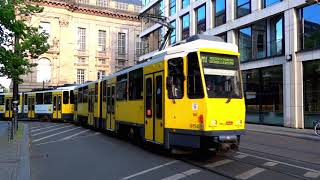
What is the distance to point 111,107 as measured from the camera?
68.0ft

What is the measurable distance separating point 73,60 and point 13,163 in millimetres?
64160

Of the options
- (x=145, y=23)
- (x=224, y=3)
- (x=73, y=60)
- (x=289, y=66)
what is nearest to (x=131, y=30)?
(x=73, y=60)

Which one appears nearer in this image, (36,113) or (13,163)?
(13,163)

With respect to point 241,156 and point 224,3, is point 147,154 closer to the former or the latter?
point 241,156

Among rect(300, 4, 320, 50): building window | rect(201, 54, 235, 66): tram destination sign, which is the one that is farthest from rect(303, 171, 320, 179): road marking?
rect(300, 4, 320, 50): building window

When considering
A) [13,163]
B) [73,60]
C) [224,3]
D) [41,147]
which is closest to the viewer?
[13,163]

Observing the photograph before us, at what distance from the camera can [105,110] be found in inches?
873

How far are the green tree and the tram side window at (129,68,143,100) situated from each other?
451cm

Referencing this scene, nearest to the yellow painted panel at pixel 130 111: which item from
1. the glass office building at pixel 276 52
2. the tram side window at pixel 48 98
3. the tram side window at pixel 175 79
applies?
the tram side window at pixel 175 79

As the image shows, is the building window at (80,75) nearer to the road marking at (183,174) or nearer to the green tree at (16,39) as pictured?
the green tree at (16,39)

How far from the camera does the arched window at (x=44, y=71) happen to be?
235 feet

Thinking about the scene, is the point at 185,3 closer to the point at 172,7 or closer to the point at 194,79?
the point at 172,7

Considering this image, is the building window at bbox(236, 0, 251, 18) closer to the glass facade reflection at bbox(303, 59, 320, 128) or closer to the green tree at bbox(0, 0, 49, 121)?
the glass facade reflection at bbox(303, 59, 320, 128)

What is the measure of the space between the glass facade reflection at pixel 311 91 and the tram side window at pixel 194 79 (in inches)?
608
